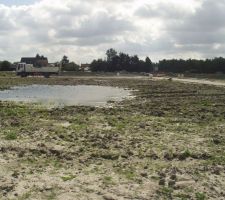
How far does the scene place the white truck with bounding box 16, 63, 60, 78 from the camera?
113 metres

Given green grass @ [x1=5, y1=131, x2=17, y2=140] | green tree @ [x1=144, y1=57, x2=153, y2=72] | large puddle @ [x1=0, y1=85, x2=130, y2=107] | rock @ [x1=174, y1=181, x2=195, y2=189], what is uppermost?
green tree @ [x1=144, y1=57, x2=153, y2=72]

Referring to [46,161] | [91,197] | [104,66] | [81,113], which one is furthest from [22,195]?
[104,66]

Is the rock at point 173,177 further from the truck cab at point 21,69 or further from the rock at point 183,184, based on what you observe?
the truck cab at point 21,69

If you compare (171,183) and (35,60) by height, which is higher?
(35,60)

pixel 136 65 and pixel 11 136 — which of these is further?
pixel 136 65

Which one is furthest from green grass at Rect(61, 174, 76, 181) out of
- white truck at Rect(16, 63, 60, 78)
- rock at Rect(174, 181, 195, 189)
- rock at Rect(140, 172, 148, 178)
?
white truck at Rect(16, 63, 60, 78)

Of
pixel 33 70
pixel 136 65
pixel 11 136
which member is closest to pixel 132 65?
pixel 136 65

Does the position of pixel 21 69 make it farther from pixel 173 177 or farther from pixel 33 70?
pixel 173 177

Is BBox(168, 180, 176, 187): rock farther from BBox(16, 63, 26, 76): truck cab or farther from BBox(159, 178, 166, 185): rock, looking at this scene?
BBox(16, 63, 26, 76): truck cab

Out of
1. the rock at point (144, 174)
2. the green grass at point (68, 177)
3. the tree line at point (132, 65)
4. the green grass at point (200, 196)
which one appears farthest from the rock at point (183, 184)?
the tree line at point (132, 65)

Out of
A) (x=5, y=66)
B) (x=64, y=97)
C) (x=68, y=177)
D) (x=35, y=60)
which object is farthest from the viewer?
(x=5, y=66)

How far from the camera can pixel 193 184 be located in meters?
11.1

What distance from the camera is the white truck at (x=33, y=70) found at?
371ft

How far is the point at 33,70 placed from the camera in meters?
116
